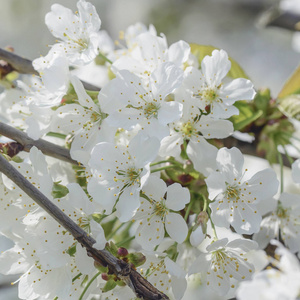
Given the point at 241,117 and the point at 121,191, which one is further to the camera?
the point at 241,117

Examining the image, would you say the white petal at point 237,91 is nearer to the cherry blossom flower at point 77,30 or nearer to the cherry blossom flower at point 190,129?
the cherry blossom flower at point 190,129

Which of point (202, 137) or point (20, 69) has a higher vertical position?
point (202, 137)

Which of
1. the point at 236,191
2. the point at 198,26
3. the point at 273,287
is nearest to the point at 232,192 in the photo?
the point at 236,191

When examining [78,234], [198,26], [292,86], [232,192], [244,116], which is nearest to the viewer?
[78,234]

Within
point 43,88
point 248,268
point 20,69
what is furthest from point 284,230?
point 20,69

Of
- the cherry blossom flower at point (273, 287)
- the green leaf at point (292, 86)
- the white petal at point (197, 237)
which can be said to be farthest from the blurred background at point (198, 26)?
the cherry blossom flower at point (273, 287)

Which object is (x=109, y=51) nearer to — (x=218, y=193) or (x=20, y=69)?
(x=20, y=69)

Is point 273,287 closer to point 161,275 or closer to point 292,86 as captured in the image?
point 161,275
